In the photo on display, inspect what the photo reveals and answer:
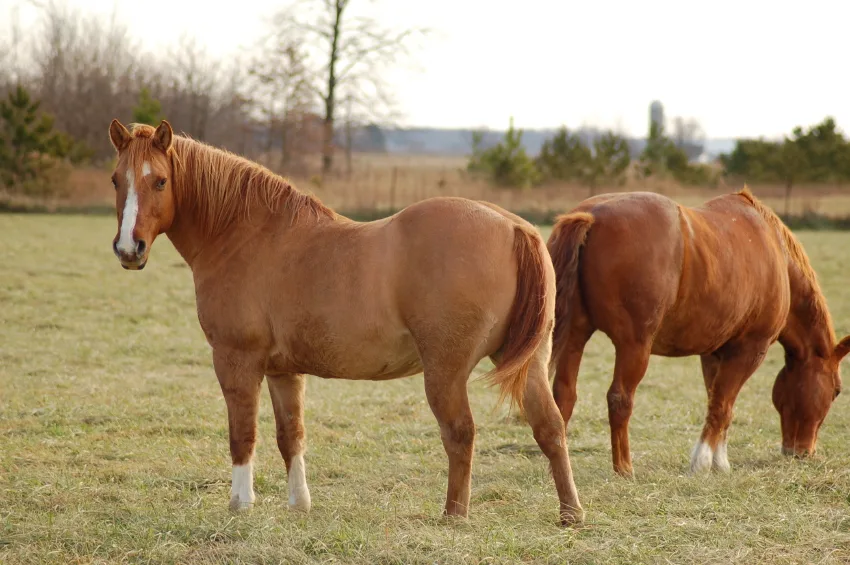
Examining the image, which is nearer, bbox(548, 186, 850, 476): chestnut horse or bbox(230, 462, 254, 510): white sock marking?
bbox(230, 462, 254, 510): white sock marking

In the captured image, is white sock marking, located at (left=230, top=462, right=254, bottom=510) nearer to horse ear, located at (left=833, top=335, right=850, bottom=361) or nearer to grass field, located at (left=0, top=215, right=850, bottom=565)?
grass field, located at (left=0, top=215, right=850, bottom=565)

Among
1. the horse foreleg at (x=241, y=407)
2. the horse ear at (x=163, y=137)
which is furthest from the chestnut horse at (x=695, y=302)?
the horse ear at (x=163, y=137)

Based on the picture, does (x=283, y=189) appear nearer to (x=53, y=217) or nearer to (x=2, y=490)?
(x=2, y=490)

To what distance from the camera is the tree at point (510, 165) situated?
2817 cm

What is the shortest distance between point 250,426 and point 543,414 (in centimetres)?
139

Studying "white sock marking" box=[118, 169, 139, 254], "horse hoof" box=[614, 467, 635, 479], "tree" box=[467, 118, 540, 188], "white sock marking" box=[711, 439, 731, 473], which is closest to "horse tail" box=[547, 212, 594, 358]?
"horse hoof" box=[614, 467, 635, 479]

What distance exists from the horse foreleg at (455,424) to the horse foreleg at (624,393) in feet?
4.68

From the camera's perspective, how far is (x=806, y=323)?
5.84m

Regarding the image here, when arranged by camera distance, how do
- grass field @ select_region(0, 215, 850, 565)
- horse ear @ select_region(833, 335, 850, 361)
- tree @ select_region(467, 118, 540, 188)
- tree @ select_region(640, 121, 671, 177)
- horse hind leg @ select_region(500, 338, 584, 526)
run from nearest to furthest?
1. grass field @ select_region(0, 215, 850, 565)
2. horse hind leg @ select_region(500, 338, 584, 526)
3. horse ear @ select_region(833, 335, 850, 361)
4. tree @ select_region(467, 118, 540, 188)
5. tree @ select_region(640, 121, 671, 177)

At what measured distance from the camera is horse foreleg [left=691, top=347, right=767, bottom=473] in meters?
5.21

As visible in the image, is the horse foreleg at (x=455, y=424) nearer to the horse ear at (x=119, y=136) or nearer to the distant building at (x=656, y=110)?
the horse ear at (x=119, y=136)

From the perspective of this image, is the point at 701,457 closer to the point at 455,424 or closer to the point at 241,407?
the point at 455,424

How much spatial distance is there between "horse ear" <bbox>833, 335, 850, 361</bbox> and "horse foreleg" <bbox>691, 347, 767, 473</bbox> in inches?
25.6

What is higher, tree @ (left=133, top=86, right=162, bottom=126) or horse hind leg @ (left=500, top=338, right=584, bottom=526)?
tree @ (left=133, top=86, right=162, bottom=126)
